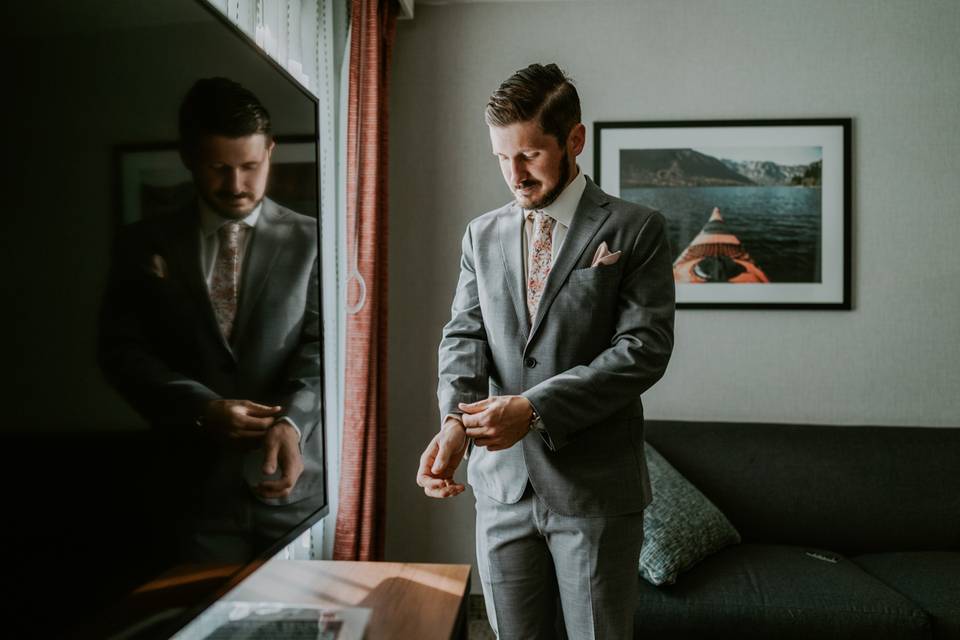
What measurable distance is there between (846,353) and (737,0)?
1.49m

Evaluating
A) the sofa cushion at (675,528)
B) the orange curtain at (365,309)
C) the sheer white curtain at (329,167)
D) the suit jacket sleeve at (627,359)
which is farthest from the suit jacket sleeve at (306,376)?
the sofa cushion at (675,528)

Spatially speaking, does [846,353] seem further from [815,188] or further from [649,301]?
[649,301]

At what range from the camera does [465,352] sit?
1373mm

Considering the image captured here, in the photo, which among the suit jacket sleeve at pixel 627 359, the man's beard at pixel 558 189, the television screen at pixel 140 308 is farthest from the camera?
the man's beard at pixel 558 189

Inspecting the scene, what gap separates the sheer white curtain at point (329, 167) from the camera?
6.80 ft

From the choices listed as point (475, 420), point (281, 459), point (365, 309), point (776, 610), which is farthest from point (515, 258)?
point (776, 610)

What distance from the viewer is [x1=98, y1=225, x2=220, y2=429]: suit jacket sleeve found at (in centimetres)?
74

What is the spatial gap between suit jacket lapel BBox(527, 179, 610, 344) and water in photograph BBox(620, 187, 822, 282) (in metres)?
1.50

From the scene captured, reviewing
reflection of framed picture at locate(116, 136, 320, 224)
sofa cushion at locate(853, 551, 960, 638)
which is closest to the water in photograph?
sofa cushion at locate(853, 551, 960, 638)

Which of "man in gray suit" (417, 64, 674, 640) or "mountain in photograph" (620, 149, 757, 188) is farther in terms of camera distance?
"mountain in photograph" (620, 149, 757, 188)

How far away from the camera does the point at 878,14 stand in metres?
2.68

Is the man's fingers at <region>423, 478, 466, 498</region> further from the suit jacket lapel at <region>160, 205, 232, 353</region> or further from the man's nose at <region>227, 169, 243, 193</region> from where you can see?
the man's nose at <region>227, 169, 243, 193</region>

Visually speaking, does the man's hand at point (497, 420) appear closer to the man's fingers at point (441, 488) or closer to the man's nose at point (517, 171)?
the man's fingers at point (441, 488)

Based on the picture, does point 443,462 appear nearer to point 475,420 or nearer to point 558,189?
point 475,420
